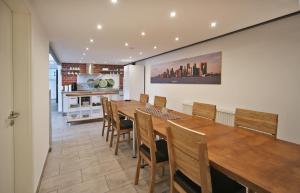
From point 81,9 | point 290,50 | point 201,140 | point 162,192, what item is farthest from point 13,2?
point 290,50

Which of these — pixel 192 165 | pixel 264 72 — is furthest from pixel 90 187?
pixel 264 72

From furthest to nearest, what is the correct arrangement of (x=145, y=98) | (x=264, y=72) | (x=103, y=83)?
(x=103, y=83) < (x=145, y=98) < (x=264, y=72)

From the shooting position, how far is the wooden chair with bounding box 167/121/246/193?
110cm

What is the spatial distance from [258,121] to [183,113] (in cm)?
123

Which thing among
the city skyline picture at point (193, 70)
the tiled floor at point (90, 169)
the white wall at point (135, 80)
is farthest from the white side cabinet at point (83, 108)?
the city skyline picture at point (193, 70)

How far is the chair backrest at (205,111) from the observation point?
2439mm

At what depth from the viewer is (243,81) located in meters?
3.41

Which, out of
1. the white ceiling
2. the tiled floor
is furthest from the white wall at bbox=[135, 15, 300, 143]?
the tiled floor

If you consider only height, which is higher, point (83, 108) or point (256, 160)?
point (256, 160)

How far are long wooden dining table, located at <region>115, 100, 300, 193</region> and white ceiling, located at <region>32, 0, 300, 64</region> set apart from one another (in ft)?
5.71

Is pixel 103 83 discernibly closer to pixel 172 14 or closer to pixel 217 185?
pixel 172 14

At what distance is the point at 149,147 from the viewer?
1907 mm

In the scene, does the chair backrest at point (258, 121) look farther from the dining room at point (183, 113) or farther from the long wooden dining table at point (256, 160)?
the long wooden dining table at point (256, 160)

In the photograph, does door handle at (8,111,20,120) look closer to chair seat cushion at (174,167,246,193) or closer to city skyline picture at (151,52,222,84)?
chair seat cushion at (174,167,246,193)
